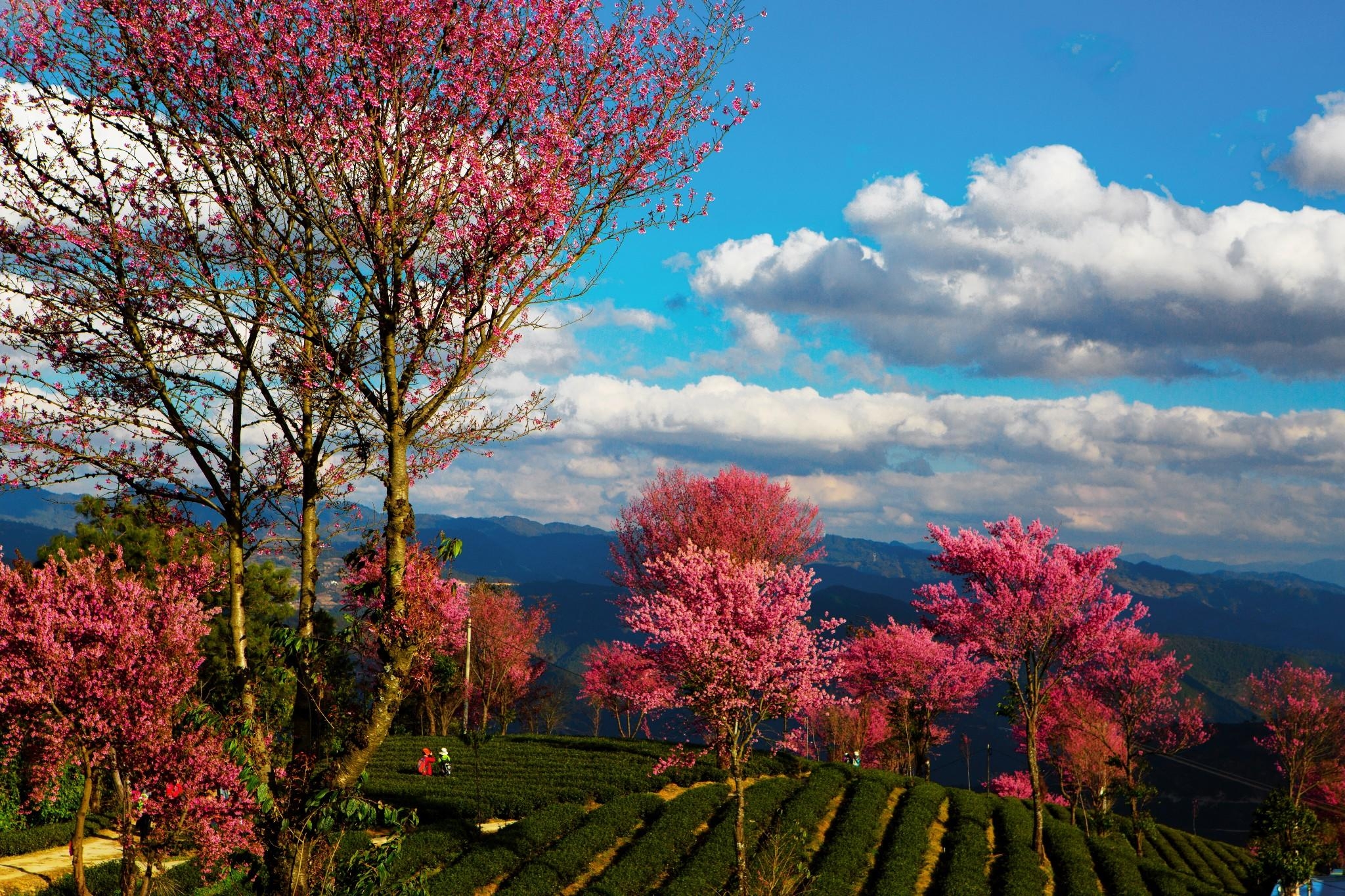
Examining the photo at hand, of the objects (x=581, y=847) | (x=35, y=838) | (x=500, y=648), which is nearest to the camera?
(x=581, y=847)

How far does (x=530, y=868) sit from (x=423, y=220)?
16.5 meters

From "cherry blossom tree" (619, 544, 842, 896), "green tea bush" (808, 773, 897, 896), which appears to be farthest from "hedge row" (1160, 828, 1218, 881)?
"cherry blossom tree" (619, 544, 842, 896)

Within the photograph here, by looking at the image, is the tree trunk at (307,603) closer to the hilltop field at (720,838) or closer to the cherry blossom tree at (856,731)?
the hilltop field at (720,838)

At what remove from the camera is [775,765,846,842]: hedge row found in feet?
85.6

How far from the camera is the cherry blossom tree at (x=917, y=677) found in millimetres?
46219

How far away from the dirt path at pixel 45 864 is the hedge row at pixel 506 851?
772cm

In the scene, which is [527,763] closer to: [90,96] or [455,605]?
[455,605]

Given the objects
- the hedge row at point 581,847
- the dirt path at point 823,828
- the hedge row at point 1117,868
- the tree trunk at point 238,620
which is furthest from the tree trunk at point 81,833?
the hedge row at point 1117,868

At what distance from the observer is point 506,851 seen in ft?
72.3

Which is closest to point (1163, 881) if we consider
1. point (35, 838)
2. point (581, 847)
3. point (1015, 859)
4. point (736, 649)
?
point (1015, 859)

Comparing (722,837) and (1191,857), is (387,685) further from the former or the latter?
(1191,857)

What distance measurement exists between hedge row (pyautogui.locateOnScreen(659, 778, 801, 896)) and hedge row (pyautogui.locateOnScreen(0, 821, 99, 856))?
14.7 metres

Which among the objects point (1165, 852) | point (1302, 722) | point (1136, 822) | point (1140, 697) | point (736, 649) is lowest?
point (1165, 852)

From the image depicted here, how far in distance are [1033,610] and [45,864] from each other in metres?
26.5
